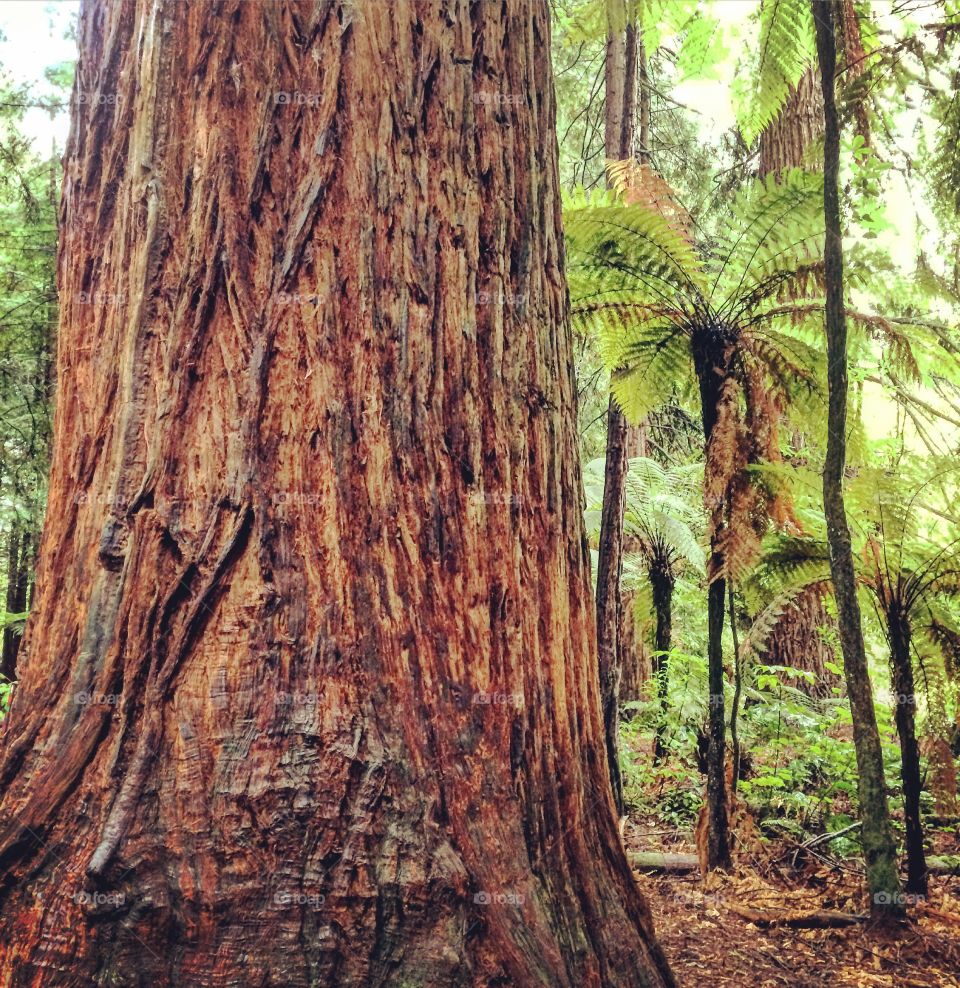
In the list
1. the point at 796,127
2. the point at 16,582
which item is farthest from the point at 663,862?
the point at 16,582

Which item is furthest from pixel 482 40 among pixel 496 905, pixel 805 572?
pixel 805 572

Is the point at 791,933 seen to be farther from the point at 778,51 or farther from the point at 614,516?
the point at 778,51

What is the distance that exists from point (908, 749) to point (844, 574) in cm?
103

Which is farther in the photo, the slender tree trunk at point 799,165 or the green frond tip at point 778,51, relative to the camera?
the slender tree trunk at point 799,165

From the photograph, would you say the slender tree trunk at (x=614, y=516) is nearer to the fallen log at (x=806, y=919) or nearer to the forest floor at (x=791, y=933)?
the forest floor at (x=791, y=933)

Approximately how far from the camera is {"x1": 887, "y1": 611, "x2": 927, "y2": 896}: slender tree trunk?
371cm

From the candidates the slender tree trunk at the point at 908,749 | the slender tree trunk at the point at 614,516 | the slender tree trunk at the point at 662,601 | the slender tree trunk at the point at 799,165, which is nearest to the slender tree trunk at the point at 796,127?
the slender tree trunk at the point at 799,165

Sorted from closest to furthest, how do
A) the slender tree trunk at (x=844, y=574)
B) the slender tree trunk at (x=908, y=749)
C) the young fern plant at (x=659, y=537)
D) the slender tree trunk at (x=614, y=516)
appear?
1. the slender tree trunk at (x=844, y=574)
2. the slender tree trunk at (x=908, y=749)
3. the slender tree trunk at (x=614, y=516)
4. the young fern plant at (x=659, y=537)

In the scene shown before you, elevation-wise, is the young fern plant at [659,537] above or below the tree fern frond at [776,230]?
below

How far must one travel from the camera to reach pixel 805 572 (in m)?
4.77

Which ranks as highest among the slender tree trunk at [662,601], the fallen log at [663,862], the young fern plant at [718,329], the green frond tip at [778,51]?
the green frond tip at [778,51]

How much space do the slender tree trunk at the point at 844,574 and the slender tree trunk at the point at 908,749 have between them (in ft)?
1.15

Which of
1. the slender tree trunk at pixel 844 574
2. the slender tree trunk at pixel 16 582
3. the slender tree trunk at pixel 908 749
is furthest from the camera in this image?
the slender tree trunk at pixel 16 582

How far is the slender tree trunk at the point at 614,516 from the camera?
5.21 m
